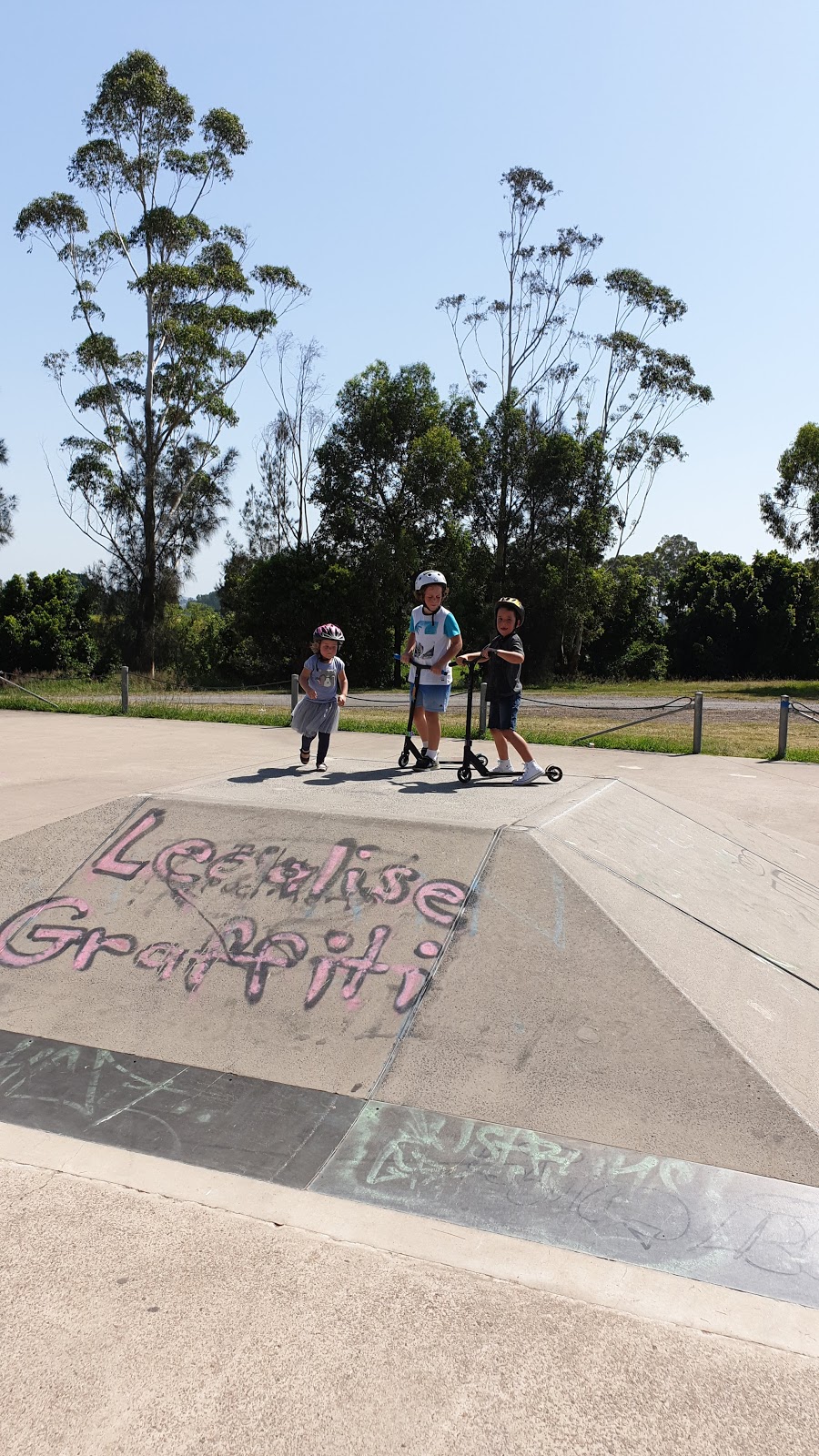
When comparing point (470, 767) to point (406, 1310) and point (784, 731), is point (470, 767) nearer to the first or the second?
point (406, 1310)

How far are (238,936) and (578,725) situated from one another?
522 inches

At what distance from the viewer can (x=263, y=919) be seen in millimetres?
4973

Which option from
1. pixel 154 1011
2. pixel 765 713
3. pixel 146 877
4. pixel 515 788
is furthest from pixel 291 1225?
pixel 765 713

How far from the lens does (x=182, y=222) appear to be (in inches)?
1395

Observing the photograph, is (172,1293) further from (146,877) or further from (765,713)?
(765,713)

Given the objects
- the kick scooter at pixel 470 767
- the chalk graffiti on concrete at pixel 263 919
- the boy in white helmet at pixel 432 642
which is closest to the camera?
the chalk graffiti on concrete at pixel 263 919

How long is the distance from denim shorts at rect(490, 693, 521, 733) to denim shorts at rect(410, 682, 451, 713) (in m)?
0.41

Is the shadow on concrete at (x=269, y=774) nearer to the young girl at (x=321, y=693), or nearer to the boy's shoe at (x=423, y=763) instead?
the young girl at (x=321, y=693)

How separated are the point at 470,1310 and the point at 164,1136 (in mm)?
1420

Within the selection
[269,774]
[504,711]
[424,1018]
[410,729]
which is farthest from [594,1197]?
[410,729]

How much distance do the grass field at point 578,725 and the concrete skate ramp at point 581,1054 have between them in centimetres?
973

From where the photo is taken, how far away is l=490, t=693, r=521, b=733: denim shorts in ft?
24.2

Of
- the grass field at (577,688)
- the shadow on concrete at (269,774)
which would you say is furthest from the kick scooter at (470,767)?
the grass field at (577,688)

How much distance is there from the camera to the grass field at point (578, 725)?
1438 centimetres
